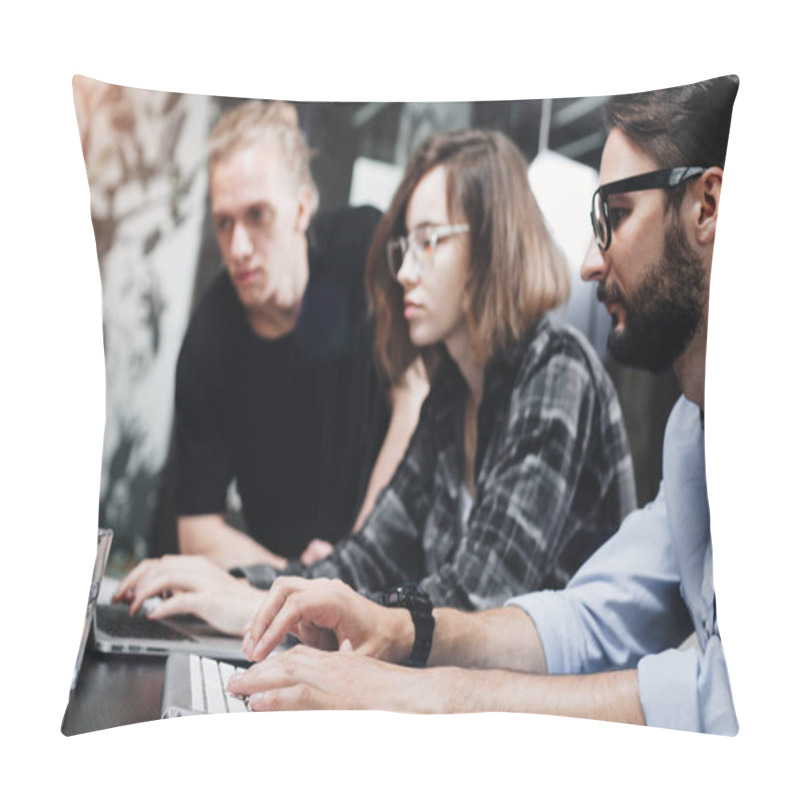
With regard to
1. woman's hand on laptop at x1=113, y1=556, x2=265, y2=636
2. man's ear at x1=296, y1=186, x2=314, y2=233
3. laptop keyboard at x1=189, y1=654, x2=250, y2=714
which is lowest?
laptop keyboard at x1=189, y1=654, x2=250, y2=714

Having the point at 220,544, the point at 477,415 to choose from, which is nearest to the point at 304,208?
the point at 477,415

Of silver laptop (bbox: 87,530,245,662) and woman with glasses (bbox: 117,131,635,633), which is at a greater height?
woman with glasses (bbox: 117,131,635,633)

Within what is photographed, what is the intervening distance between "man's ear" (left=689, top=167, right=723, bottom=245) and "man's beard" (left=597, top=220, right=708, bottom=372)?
3cm

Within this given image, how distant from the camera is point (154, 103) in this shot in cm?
184

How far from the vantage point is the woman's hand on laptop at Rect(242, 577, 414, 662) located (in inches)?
72.4

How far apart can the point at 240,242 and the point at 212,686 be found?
2.64 ft

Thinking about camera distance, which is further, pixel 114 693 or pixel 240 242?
pixel 240 242

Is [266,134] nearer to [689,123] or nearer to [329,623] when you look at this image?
[689,123]

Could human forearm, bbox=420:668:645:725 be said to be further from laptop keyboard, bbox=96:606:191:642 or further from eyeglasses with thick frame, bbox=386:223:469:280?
eyeglasses with thick frame, bbox=386:223:469:280

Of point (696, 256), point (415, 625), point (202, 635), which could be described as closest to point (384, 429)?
point (415, 625)

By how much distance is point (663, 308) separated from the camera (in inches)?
72.1

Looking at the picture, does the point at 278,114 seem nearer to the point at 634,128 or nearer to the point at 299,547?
the point at 634,128

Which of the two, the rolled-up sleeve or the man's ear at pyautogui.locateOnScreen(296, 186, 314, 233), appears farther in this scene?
the man's ear at pyautogui.locateOnScreen(296, 186, 314, 233)

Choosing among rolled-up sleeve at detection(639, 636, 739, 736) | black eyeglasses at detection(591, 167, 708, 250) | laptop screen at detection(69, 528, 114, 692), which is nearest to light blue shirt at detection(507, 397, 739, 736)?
rolled-up sleeve at detection(639, 636, 739, 736)
